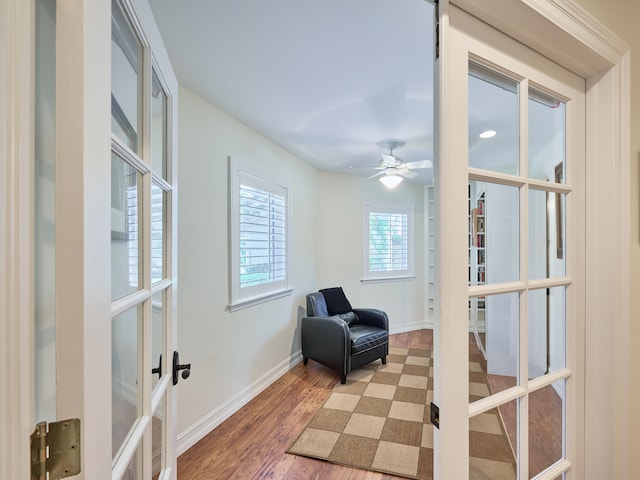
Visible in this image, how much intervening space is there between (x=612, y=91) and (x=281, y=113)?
214 cm

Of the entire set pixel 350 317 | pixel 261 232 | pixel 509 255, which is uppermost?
pixel 261 232

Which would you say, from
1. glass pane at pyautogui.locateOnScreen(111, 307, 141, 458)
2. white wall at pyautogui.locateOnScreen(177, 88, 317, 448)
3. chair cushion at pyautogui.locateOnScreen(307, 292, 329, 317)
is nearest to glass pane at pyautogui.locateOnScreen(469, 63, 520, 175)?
glass pane at pyautogui.locateOnScreen(111, 307, 141, 458)

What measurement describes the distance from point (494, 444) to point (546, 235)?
662 mm

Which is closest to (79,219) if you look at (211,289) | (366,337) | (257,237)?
(211,289)

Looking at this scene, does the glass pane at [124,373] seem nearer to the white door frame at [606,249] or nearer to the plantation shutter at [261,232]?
the white door frame at [606,249]

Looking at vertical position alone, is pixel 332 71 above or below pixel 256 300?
above

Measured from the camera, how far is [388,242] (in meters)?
5.23

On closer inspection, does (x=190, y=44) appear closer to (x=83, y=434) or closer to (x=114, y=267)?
(x=114, y=267)

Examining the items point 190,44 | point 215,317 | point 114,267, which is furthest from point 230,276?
point 114,267

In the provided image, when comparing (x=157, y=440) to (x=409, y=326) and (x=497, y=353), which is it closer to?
(x=497, y=353)

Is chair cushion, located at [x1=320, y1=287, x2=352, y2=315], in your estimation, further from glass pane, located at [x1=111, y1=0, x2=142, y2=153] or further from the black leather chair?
glass pane, located at [x1=111, y1=0, x2=142, y2=153]

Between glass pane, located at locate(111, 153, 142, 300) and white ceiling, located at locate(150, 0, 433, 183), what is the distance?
1.02 metres

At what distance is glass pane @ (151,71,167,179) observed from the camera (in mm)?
941

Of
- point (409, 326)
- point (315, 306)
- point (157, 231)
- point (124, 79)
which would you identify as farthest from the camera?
point (409, 326)
